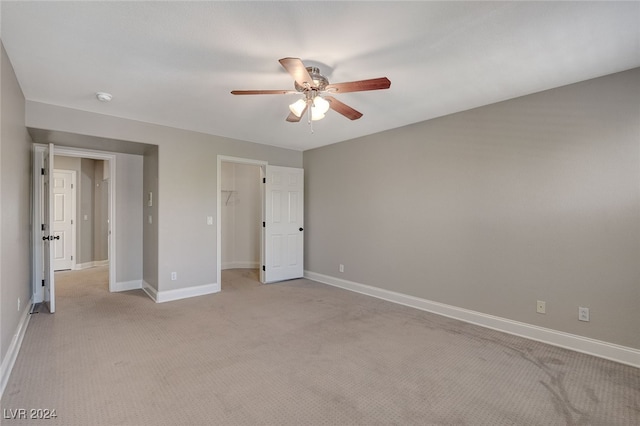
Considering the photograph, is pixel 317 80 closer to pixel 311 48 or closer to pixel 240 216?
pixel 311 48

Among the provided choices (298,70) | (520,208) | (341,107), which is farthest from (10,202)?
(520,208)

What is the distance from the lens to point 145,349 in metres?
2.71

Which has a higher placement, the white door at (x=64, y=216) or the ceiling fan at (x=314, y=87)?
the ceiling fan at (x=314, y=87)

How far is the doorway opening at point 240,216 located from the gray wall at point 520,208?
287cm

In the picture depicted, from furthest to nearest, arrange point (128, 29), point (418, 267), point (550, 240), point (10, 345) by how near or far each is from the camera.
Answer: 1. point (418, 267)
2. point (550, 240)
3. point (10, 345)
4. point (128, 29)

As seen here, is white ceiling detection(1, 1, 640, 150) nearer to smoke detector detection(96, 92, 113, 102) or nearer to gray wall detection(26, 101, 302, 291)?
smoke detector detection(96, 92, 113, 102)

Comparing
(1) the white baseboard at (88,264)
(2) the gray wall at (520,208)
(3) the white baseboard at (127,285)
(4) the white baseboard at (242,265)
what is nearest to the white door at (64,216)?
(1) the white baseboard at (88,264)

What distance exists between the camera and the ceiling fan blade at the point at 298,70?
74.2 inches

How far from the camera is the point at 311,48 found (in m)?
2.18

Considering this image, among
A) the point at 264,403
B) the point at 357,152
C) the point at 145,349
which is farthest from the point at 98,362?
the point at 357,152

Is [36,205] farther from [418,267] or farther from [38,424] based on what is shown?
[418,267]

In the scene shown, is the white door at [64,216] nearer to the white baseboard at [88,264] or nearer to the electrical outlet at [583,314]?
the white baseboard at [88,264]

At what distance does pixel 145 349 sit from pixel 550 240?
399 cm

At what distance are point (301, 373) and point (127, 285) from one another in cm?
380
